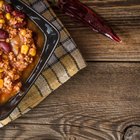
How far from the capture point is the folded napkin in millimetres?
1523

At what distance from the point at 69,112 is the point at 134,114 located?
20 cm

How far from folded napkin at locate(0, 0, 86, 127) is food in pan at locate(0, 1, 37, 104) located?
0.10 metres

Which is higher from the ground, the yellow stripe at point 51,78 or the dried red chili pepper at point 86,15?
the dried red chili pepper at point 86,15

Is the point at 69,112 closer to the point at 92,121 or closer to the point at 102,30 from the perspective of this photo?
the point at 92,121

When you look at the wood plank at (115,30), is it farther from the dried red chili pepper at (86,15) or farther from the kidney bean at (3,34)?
the kidney bean at (3,34)

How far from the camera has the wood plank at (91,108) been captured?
1.55 meters

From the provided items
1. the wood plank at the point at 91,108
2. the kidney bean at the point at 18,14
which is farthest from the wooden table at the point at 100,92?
the kidney bean at the point at 18,14

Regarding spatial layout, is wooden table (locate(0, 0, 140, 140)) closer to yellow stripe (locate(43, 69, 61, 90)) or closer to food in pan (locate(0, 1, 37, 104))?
yellow stripe (locate(43, 69, 61, 90))

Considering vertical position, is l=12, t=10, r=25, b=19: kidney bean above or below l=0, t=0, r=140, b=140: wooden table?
above

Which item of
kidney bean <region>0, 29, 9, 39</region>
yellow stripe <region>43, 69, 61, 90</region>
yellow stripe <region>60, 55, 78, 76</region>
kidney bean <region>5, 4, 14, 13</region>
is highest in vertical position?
kidney bean <region>5, 4, 14, 13</region>

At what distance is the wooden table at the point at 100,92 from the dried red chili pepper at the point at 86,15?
2 centimetres

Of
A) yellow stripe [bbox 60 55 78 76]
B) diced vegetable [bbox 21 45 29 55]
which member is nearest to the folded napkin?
yellow stripe [bbox 60 55 78 76]

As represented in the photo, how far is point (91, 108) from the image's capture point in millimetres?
1573

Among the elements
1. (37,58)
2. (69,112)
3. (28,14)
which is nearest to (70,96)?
(69,112)
